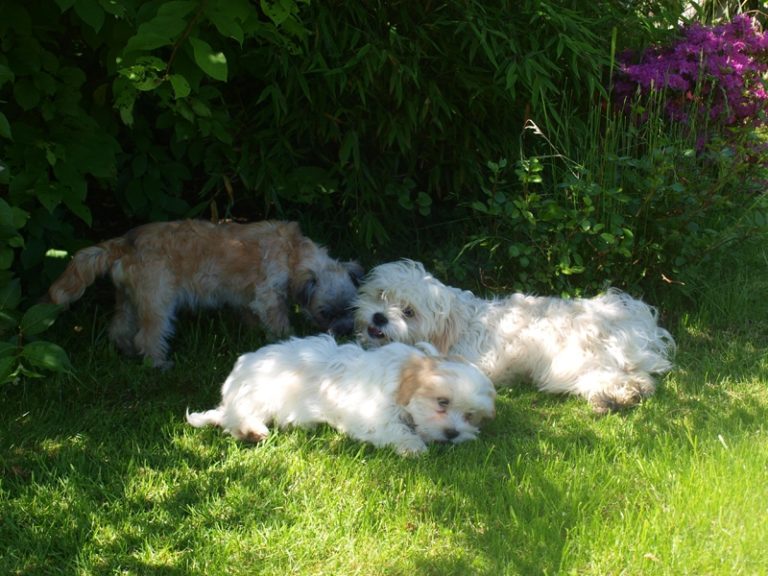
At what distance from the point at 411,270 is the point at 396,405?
1.30 meters

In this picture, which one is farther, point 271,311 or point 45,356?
point 271,311

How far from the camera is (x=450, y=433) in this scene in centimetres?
423

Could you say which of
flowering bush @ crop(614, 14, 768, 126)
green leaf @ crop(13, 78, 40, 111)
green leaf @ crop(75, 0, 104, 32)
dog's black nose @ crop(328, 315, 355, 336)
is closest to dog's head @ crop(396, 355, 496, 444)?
dog's black nose @ crop(328, 315, 355, 336)

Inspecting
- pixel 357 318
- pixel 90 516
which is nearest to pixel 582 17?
pixel 357 318

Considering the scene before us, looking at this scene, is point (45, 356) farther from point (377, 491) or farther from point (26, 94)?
point (377, 491)

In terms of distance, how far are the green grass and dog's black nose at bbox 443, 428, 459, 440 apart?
78 millimetres

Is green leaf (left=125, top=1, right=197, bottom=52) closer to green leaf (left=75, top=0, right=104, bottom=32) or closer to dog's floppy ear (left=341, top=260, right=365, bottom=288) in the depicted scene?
green leaf (left=75, top=0, right=104, bottom=32)

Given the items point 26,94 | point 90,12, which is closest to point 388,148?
point 26,94

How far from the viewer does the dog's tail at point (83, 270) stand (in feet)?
16.8

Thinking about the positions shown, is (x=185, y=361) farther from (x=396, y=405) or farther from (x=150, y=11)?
(x=150, y=11)

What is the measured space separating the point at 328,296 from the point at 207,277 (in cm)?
79

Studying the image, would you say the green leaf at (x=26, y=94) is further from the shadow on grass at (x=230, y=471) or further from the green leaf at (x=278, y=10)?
the shadow on grass at (x=230, y=471)

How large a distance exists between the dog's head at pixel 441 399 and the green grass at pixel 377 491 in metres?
0.10

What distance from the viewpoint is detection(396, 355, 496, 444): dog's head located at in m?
4.20
